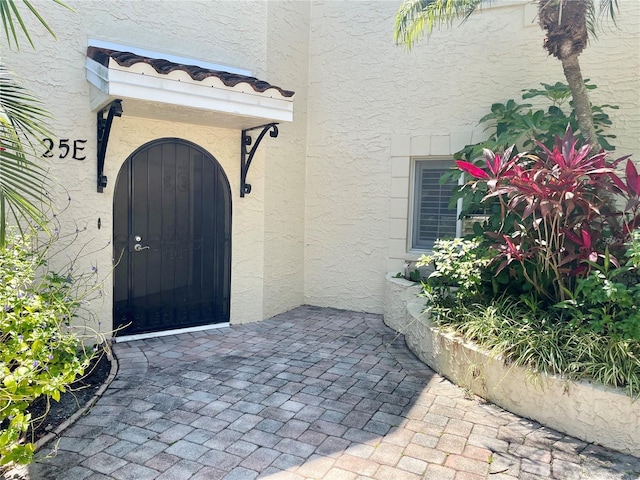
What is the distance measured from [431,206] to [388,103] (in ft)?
6.68

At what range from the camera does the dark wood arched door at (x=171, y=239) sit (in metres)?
6.95

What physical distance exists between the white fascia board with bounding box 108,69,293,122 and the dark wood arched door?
1324mm

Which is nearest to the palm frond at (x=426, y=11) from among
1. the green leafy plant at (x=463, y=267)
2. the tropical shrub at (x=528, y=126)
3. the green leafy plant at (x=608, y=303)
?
the tropical shrub at (x=528, y=126)

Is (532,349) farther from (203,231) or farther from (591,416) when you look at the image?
(203,231)

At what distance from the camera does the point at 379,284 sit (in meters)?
8.82

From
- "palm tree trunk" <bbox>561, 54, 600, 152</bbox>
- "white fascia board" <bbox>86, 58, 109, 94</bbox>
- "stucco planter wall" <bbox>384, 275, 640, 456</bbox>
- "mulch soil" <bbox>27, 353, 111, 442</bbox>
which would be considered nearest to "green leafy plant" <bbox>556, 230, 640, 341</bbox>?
"stucco planter wall" <bbox>384, 275, 640, 456</bbox>

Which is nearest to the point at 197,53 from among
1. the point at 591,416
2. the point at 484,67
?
the point at 484,67

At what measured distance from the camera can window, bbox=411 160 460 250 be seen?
330 inches

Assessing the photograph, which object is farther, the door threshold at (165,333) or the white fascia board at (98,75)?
the door threshold at (165,333)

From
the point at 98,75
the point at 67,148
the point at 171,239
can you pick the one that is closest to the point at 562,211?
the point at 171,239

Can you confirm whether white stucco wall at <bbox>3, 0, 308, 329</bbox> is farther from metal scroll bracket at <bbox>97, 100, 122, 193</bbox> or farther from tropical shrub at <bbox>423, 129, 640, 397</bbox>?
tropical shrub at <bbox>423, 129, 640, 397</bbox>

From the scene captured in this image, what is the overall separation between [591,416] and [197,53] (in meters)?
7.08

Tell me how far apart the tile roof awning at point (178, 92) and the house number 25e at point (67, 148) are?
0.55 m

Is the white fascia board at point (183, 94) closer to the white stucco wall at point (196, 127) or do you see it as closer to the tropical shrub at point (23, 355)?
the white stucco wall at point (196, 127)
